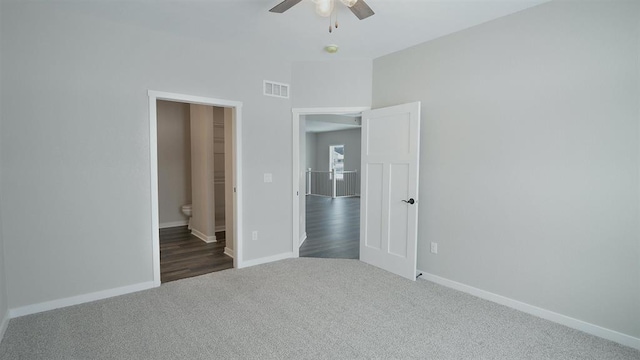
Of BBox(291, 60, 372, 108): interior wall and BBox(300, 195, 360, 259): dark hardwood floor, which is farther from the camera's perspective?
BBox(300, 195, 360, 259): dark hardwood floor

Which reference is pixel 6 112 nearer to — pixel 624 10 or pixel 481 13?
pixel 481 13

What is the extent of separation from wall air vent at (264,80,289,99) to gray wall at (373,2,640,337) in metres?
1.63

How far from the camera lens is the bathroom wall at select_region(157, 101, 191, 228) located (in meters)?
6.05

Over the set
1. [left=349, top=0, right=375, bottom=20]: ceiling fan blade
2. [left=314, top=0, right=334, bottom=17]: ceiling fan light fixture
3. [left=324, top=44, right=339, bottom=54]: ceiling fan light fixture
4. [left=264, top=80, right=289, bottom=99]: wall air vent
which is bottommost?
[left=264, top=80, right=289, bottom=99]: wall air vent

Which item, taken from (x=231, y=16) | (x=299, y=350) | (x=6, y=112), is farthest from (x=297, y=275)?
(x=6, y=112)

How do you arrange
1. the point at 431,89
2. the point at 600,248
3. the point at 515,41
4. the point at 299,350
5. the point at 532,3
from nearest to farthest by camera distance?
the point at 299,350
the point at 600,248
the point at 532,3
the point at 515,41
the point at 431,89

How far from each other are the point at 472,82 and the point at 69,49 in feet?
12.2

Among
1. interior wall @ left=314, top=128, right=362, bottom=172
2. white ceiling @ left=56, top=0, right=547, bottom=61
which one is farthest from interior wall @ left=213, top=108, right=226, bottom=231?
interior wall @ left=314, top=128, right=362, bottom=172

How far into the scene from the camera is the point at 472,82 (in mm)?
3137

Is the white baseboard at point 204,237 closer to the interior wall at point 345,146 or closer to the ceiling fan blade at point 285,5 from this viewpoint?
the ceiling fan blade at point 285,5

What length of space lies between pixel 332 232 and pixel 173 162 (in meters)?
3.36

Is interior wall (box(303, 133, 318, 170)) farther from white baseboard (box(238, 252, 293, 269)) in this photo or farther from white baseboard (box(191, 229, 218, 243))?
white baseboard (box(238, 252, 293, 269))

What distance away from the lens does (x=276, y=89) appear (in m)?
4.09

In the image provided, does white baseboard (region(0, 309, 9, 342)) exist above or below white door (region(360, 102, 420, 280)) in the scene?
below
